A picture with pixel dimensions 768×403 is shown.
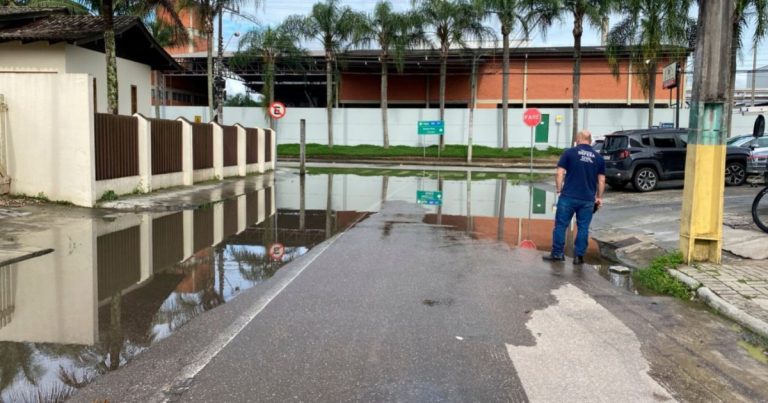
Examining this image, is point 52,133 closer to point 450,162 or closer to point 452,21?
point 450,162

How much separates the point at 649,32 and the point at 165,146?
83.2 ft

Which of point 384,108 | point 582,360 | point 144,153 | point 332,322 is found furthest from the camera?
point 384,108

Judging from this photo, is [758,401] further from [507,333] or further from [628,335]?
[507,333]

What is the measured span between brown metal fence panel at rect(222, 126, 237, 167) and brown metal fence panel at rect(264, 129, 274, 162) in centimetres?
359

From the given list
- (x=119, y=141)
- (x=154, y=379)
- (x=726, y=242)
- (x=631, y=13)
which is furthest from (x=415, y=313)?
(x=631, y=13)

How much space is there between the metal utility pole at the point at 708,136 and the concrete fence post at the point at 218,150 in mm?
15636

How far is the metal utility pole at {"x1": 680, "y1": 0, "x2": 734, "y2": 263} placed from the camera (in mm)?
8016

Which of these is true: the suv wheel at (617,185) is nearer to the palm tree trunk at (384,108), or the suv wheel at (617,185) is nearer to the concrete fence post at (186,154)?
the concrete fence post at (186,154)

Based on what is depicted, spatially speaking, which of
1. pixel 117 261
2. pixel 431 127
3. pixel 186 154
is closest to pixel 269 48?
pixel 431 127

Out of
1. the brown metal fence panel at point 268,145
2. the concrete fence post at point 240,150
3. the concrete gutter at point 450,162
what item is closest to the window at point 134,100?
the brown metal fence panel at point 268,145

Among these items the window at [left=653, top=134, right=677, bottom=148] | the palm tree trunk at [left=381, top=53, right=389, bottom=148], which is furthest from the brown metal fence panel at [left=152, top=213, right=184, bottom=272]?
the palm tree trunk at [left=381, top=53, right=389, bottom=148]

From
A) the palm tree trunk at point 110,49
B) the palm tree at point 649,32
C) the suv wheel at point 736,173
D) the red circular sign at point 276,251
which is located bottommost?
the red circular sign at point 276,251

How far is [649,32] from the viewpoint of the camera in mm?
32156

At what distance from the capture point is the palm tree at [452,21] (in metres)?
38.2
